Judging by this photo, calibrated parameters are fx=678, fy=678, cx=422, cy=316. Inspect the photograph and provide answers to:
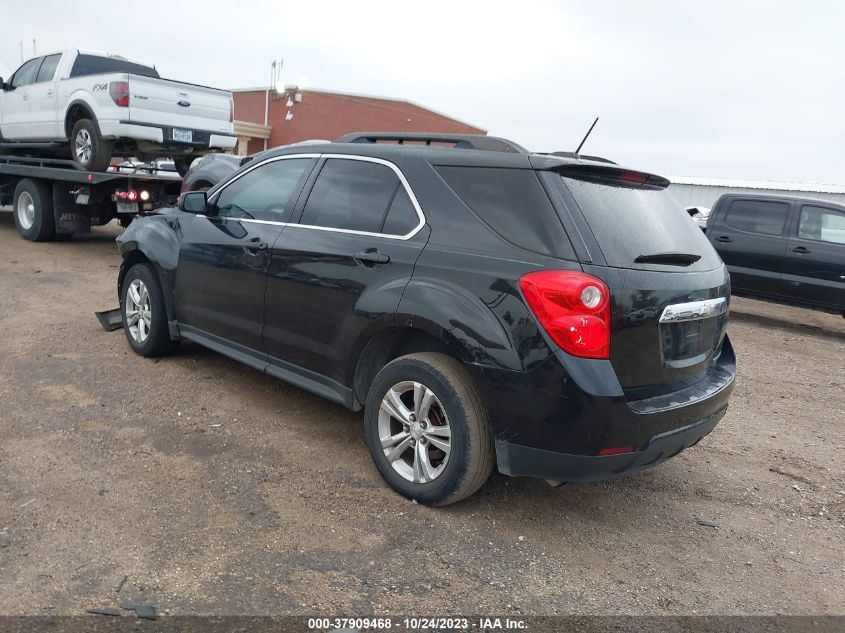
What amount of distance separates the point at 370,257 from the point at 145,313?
2530 millimetres

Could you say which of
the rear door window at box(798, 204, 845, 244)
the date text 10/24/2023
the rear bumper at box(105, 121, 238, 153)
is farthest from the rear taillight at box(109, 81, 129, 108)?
the rear door window at box(798, 204, 845, 244)

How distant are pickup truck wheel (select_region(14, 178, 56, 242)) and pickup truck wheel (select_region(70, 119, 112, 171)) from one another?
78 centimetres

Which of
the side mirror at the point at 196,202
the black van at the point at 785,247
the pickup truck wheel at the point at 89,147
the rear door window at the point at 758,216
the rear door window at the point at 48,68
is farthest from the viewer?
the rear door window at the point at 48,68

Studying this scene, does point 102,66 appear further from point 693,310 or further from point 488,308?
point 693,310

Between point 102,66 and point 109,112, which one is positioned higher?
point 102,66

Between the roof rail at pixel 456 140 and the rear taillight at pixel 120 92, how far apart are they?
21.0ft

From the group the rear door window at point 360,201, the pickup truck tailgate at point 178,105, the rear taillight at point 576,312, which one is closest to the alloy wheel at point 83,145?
the pickup truck tailgate at point 178,105

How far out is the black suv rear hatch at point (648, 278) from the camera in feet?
9.46

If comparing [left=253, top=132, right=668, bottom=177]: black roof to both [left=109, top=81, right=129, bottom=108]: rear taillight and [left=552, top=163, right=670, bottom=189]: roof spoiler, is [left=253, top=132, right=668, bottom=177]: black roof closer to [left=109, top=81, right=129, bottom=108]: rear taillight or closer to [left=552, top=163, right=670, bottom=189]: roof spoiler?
[left=552, top=163, right=670, bottom=189]: roof spoiler

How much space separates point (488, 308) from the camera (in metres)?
2.97

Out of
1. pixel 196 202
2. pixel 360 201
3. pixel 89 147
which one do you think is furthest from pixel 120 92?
pixel 360 201

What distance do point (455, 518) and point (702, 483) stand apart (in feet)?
5.15

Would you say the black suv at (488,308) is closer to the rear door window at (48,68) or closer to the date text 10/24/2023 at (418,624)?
the date text 10/24/2023 at (418,624)

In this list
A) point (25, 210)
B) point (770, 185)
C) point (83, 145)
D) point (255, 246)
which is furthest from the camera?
point (770, 185)
